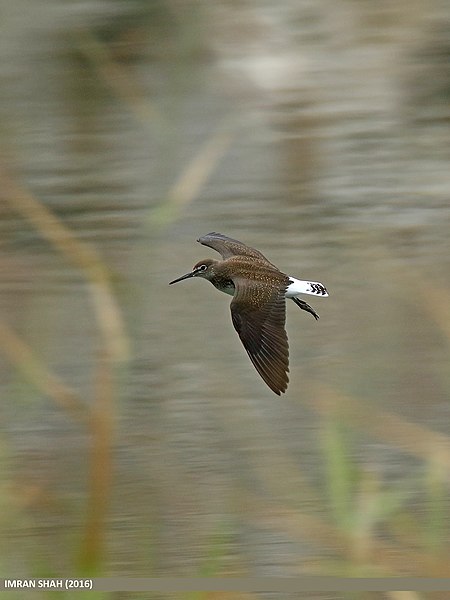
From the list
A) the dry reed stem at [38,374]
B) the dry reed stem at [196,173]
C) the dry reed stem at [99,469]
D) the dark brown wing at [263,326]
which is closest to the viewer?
the dark brown wing at [263,326]

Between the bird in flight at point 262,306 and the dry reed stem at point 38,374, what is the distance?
79 cm

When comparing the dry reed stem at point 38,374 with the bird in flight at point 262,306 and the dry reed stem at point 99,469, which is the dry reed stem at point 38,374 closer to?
the dry reed stem at point 99,469

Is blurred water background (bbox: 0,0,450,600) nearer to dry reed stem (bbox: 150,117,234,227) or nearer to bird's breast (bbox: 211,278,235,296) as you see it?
dry reed stem (bbox: 150,117,234,227)

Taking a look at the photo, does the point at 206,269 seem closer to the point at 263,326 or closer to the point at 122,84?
A: the point at 263,326

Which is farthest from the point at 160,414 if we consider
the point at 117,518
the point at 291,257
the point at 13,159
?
the point at 13,159

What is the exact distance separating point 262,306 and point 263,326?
0.11 ft

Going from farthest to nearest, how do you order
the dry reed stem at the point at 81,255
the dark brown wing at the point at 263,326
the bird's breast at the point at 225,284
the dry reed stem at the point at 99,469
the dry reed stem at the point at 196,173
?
1. the dry reed stem at the point at 196,173
2. the dry reed stem at the point at 81,255
3. the dry reed stem at the point at 99,469
4. the bird's breast at the point at 225,284
5. the dark brown wing at the point at 263,326

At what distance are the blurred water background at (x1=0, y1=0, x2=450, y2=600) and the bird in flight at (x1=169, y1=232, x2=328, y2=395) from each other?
2.24ft

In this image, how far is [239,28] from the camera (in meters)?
3.62

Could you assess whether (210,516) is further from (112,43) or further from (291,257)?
(112,43)

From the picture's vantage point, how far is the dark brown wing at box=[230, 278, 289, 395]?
95.0 inches

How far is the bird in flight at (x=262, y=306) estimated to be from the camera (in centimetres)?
241

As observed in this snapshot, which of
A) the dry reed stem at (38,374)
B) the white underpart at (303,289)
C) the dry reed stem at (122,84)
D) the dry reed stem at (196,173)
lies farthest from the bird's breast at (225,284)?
the dry reed stem at (122,84)

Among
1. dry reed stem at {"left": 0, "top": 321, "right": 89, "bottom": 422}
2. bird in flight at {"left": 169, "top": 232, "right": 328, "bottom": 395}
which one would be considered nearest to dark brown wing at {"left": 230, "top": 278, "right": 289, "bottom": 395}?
bird in flight at {"left": 169, "top": 232, "right": 328, "bottom": 395}
